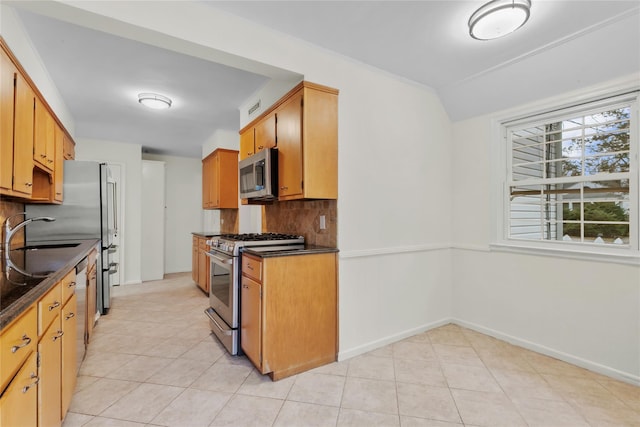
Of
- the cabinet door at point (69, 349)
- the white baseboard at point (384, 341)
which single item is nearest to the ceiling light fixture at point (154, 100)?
the cabinet door at point (69, 349)

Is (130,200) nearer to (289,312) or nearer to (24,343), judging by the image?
(289,312)

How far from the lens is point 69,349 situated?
174cm

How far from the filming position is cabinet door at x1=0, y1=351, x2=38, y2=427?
0.96 m

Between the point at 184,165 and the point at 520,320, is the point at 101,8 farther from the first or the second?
the point at 184,165

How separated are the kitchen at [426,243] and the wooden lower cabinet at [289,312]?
17 cm

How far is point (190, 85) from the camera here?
319 cm

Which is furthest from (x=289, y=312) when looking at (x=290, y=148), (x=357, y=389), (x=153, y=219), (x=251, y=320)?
(x=153, y=219)

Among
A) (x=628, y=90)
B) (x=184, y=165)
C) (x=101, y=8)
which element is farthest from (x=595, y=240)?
(x=184, y=165)

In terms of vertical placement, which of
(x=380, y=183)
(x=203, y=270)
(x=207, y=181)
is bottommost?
(x=203, y=270)

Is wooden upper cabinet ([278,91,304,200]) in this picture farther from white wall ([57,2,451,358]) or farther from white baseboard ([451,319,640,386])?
white baseboard ([451,319,640,386])

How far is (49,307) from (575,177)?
3.67m

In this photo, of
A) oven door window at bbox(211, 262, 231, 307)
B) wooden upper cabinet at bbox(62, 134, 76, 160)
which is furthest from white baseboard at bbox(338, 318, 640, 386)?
wooden upper cabinet at bbox(62, 134, 76, 160)

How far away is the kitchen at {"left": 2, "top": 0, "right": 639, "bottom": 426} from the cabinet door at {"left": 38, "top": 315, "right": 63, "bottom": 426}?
5.81 feet

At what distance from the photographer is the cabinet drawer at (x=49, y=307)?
1.28 m
